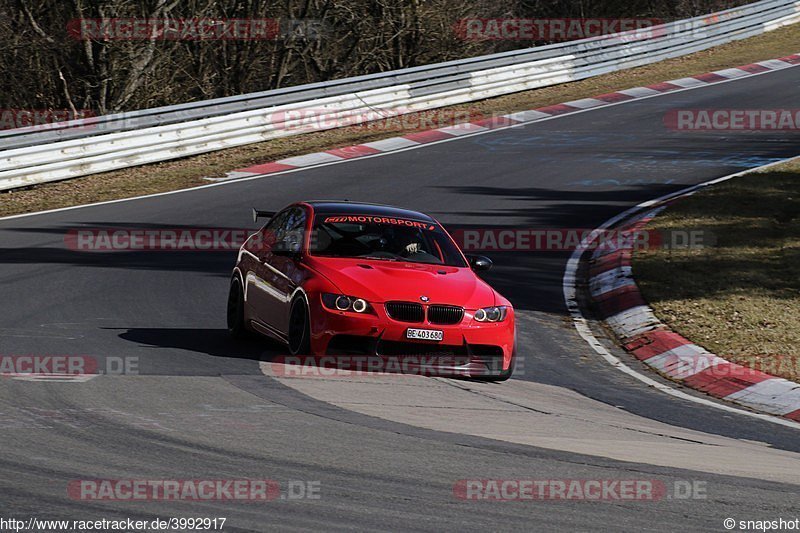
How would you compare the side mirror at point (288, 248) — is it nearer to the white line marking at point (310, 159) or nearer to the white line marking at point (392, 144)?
the white line marking at point (310, 159)

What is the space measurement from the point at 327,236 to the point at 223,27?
24.2 metres

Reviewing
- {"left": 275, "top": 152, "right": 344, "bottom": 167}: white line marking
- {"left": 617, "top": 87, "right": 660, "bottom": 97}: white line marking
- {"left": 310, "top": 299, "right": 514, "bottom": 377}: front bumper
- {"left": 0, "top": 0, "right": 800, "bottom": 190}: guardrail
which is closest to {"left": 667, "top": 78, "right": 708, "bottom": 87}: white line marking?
{"left": 617, "top": 87, "right": 660, "bottom": 97}: white line marking

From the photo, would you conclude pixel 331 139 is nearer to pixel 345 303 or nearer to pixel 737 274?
pixel 737 274

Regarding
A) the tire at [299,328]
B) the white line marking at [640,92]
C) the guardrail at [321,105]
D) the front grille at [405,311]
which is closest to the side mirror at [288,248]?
the tire at [299,328]

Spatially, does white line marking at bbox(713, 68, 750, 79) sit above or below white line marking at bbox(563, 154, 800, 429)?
above

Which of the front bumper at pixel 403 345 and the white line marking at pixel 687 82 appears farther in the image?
the white line marking at pixel 687 82

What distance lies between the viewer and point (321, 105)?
25.9 m

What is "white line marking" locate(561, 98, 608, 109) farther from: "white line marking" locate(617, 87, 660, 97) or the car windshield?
the car windshield

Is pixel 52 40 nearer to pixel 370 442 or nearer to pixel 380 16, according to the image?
pixel 380 16

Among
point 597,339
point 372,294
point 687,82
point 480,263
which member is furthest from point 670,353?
point 687,82

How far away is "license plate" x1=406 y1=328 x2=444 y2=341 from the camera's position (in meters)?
9.71

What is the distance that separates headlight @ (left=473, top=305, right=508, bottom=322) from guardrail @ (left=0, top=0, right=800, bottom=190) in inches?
509

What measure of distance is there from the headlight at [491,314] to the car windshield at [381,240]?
0.93 m

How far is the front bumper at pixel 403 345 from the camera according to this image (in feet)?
31.8
